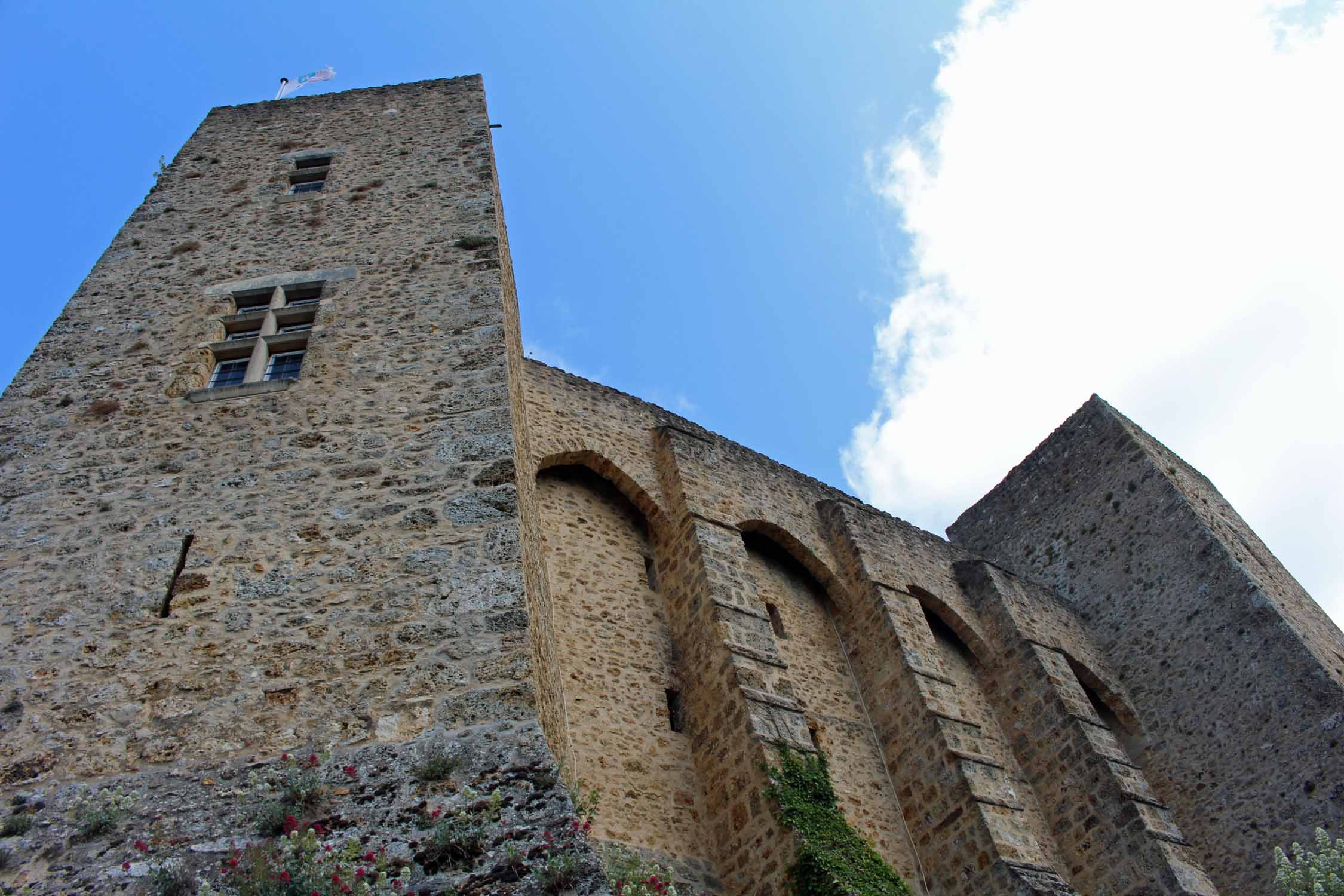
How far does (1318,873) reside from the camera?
348 inches

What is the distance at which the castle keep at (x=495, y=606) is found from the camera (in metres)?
3.93

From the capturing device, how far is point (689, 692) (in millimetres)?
9414

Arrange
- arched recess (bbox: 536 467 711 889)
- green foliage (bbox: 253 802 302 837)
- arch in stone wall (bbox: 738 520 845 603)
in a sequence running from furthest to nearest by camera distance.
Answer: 1. arch in stone wall (bbox: 738 520 845 603)
2. arched recess (bbox: 536 467 711 889)
3. green foliage (bbox: 253 802 302 837)

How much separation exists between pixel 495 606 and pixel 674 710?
531 cm

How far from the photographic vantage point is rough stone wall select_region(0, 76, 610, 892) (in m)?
3.82

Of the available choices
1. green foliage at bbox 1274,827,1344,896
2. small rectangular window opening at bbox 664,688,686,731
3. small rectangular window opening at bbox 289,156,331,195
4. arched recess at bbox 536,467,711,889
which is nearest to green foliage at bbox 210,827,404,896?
arched recess at bbox 536,467,711,889

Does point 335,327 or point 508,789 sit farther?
point 335,327

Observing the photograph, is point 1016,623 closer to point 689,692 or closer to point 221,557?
point 689,692

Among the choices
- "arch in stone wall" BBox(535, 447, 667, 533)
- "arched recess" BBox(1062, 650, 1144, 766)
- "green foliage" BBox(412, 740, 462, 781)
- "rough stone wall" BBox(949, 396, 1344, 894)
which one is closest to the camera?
"green foliage" BBox(412, 740, 462, 781)

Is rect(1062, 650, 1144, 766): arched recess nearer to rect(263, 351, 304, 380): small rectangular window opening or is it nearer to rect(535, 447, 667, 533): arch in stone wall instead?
rect(535, 447, 667, 533): arch in stone wall

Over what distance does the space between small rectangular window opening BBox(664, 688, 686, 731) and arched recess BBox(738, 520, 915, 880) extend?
0.97 m

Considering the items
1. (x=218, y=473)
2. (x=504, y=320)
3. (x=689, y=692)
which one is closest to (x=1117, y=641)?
(x=689, y=692)

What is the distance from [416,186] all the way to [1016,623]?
386 inches

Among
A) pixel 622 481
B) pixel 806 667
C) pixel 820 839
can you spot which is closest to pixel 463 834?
pixel 820 839
